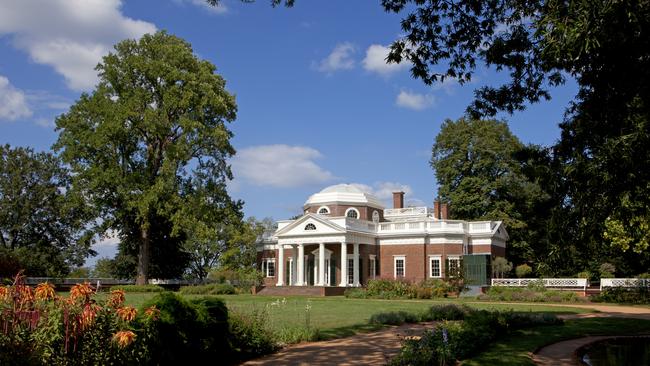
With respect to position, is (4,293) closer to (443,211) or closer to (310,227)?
(310,227)

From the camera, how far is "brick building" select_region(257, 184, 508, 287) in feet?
160

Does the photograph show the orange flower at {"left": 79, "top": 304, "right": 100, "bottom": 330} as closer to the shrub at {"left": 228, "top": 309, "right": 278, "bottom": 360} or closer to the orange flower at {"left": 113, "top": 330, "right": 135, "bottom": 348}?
the orange flower at {"left": 113, "top": 330, "right": 135, "bottom": 348}

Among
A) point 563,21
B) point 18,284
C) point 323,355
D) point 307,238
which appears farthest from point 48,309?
point 307,238

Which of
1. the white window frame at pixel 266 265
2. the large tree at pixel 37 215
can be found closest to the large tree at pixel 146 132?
the large tree at pixel 37 215

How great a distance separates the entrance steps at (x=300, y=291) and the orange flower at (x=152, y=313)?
1334 inches

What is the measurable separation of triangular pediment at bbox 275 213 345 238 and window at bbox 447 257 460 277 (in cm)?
871

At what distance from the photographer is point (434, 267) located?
49.4 metres

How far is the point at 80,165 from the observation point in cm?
4266

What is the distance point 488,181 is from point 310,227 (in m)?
18.5

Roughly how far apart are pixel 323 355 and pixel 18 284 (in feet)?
20.5

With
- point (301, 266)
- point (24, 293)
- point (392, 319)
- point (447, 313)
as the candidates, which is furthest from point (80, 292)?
point (301, 266)

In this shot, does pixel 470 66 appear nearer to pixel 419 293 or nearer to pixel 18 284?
pixel 18 284

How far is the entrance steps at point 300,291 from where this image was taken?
43312mm

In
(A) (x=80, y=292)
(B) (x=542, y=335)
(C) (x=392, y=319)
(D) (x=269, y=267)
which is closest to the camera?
(A) (x=80, y=292)
